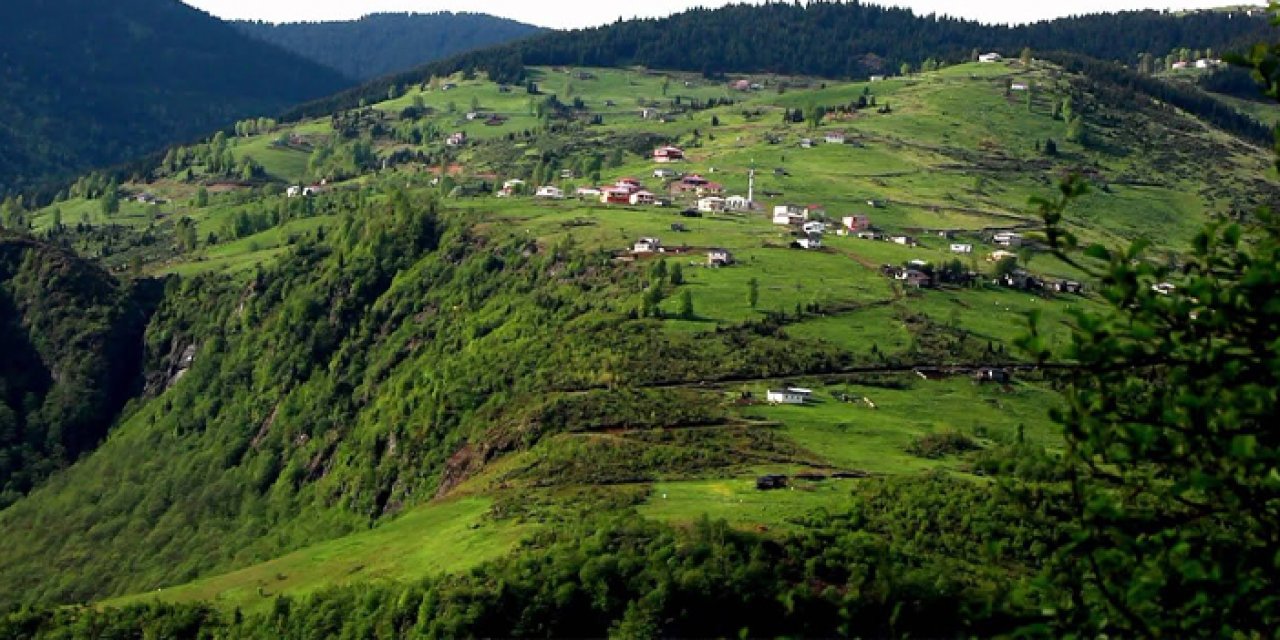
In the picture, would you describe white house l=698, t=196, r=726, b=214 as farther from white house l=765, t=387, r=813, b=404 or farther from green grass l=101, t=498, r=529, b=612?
green grass l=101, t=498, r=529, b=612

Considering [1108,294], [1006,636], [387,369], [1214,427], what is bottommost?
[387,369]

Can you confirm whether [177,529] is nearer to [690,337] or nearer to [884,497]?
[690,337]

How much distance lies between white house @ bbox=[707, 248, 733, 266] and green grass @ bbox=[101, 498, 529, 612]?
4736cm

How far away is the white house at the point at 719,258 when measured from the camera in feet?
497

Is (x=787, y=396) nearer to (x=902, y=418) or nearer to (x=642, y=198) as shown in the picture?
(x=902, y=418)

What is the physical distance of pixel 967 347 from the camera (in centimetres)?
13150

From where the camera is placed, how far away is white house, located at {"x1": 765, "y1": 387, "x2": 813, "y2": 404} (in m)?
115

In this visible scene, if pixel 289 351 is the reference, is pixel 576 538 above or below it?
above

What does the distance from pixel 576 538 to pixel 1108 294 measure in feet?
234

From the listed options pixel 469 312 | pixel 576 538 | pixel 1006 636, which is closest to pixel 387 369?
pixel 469 312

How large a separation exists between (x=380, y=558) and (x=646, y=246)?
207 feet

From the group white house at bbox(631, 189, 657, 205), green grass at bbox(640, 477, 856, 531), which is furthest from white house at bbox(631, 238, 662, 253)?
green grass at bbox(640, 477, 856, 531)

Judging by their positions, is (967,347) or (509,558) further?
(967,347)

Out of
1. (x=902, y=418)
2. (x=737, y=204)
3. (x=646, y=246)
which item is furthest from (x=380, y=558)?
(x=737, y=204)
